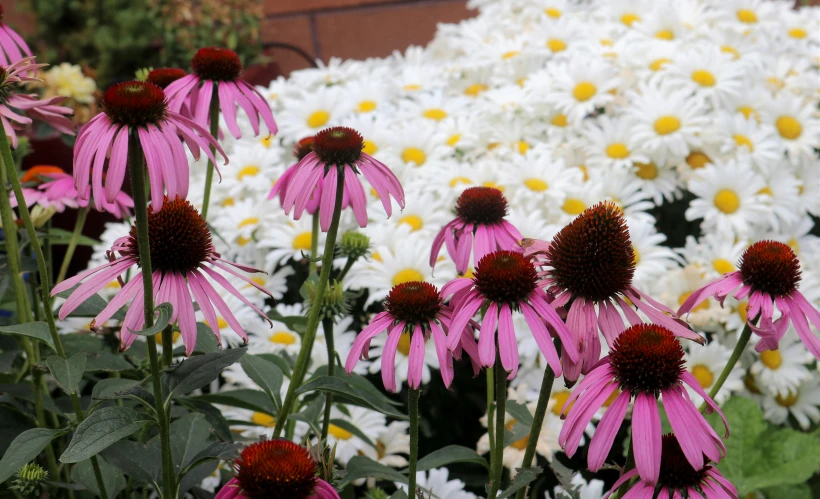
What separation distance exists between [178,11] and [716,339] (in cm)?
199

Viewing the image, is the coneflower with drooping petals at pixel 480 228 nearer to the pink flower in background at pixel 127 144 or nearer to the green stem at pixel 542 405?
the green stem at pixel 542 405

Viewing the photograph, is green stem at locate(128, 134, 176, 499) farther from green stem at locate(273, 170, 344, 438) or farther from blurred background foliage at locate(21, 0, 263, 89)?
blurred background foliage at locate(21, 0, 263, 89)

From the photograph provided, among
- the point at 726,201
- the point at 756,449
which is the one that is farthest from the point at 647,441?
the point at 726,201

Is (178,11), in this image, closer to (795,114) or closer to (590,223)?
(795,114)

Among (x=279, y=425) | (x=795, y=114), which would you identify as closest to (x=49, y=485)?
(x=279, y=425)

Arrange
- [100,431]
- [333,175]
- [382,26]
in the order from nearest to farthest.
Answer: [100,431], [333,175], [382,26]

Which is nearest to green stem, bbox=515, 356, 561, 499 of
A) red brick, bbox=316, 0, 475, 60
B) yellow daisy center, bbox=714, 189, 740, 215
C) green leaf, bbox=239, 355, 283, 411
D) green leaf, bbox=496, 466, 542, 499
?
green leaf, bbox=496, 466, 542, 499

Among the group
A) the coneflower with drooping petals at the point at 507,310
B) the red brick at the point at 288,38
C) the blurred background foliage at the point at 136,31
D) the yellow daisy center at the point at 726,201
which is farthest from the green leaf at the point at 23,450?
the red brick at the point at 288,38

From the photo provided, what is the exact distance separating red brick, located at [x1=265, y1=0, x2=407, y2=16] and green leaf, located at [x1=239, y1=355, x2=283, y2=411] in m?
2.34

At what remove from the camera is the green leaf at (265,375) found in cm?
79

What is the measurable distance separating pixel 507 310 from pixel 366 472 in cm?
25

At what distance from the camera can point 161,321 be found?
0.59 meters

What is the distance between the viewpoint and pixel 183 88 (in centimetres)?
92

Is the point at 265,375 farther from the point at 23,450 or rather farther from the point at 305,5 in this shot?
the point at 305,5
